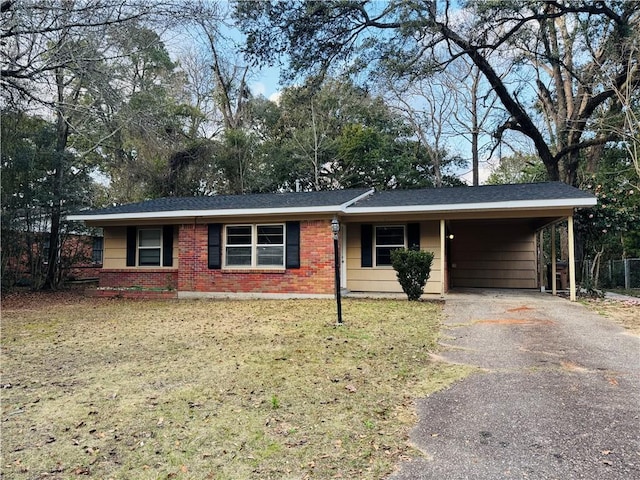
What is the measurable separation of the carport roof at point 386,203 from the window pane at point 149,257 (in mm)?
1140

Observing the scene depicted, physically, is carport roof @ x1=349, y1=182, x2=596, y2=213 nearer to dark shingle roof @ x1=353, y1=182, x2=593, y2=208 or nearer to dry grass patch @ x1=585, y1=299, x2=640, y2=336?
dark shingle roof @ x1=353, y1=182, x2=593, y2=208

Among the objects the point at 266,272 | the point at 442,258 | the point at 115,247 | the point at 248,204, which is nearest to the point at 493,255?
the point at 442,258

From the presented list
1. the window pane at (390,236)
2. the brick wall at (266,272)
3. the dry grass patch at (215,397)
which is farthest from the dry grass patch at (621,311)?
the brick wall at (266,272)

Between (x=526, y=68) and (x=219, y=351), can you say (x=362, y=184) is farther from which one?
(x=219, y=351)

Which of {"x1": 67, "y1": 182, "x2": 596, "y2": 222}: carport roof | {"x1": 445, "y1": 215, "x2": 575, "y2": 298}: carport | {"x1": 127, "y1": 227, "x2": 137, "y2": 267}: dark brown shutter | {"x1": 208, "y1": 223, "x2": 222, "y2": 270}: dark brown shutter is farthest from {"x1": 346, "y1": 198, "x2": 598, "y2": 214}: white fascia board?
{"x1": 127, "y1": 227, "x2": 137, "y2": 267}: dark brown shutter

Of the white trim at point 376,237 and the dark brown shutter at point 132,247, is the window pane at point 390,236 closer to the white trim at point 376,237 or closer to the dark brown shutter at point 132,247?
the white trim at point 376,237

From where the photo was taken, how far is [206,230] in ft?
37.9

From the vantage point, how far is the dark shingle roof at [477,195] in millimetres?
9812

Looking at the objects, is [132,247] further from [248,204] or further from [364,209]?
[364,209]

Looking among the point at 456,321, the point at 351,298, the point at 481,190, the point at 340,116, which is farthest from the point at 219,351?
the point at 340,116

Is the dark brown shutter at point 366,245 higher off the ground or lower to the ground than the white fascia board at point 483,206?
lower

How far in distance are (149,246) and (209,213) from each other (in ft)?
9.22

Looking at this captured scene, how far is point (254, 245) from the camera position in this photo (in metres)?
11.3

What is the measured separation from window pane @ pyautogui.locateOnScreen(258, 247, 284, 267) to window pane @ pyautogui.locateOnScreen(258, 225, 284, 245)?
161mm
